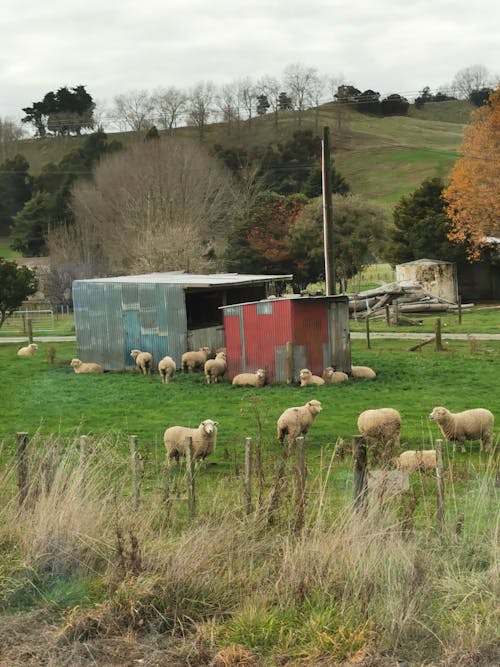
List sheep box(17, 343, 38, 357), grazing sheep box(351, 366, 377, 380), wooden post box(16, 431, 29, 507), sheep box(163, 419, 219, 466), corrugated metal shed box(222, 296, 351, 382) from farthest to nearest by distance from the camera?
sheep box(17, 343, 38, 357), corrugated metal shed box(222, 296, 351, 382), grazing sheep box(351, 366, 377, 380), sheep box(163, 419, 219, 466), wooden post box(16, 431, 29, 507)

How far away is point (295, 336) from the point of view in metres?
26.2

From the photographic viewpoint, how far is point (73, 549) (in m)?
8.20

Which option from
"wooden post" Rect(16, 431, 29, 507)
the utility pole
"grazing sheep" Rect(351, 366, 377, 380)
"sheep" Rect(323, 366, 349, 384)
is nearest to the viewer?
"wooden post" Rect(16, 431, 29, 507)

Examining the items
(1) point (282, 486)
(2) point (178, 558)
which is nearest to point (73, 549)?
(2) point (178, 558)

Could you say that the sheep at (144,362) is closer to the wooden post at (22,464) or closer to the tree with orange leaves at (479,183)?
the wooden post at (22,464)

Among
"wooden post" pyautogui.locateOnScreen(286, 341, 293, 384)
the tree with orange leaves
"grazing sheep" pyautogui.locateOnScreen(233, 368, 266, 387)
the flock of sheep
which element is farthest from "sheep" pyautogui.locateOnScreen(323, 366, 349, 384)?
the tree with orange leaves

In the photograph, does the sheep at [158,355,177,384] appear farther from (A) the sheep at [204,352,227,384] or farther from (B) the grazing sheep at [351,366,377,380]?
(B) the grazing sheep at [351,366,377,380]

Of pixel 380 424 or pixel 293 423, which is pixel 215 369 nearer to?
pixel 293 423

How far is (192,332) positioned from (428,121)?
120 m

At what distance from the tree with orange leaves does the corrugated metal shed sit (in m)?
21.0

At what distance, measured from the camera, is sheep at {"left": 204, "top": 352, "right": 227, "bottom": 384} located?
26.7m

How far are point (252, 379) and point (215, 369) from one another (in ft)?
5.42

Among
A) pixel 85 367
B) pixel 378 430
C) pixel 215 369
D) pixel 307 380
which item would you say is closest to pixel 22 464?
pixel 378 430

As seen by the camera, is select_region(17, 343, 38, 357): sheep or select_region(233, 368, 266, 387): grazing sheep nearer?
select_region(233, 368, 266, 387): grazing sheep
